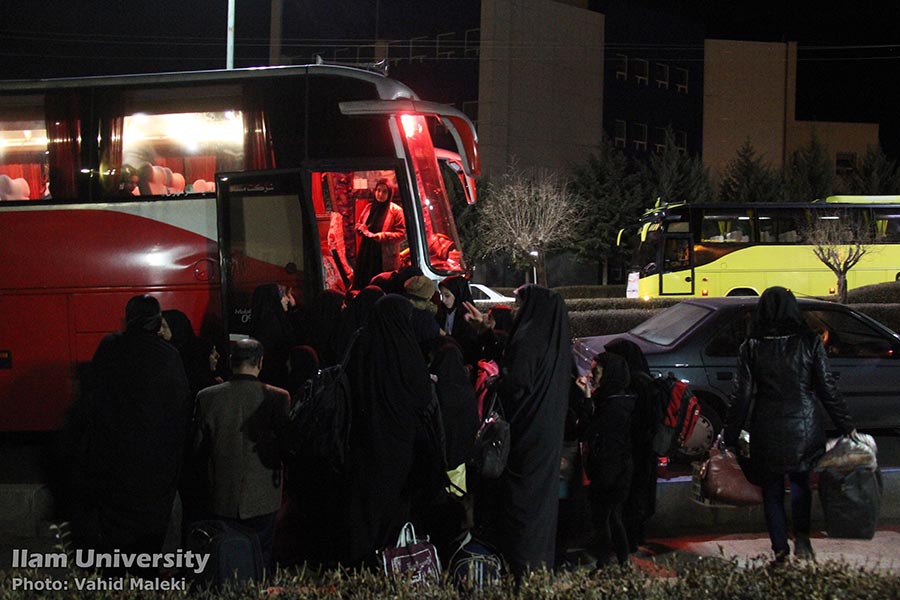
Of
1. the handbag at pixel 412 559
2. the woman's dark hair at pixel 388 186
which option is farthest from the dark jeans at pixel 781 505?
the woman's dark hair at pixel 388 186

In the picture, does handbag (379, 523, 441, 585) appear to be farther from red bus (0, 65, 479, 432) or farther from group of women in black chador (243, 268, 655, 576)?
red bus (0, 65, 479, 432)

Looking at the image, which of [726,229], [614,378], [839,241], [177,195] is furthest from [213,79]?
[839,241]

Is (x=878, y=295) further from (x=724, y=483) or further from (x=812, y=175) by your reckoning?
(x=812, y=175)

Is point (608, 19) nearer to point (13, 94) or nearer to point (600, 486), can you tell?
point (13, 94)

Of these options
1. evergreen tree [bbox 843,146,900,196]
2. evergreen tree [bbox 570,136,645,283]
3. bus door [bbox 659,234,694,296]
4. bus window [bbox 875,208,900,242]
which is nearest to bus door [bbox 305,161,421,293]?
bus door [bbox 659,234,694,296]

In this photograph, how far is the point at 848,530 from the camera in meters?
5.46

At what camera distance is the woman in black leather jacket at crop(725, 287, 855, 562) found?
17.6ft

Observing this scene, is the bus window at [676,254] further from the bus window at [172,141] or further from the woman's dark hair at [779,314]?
the woman's dark hair at [779,314]

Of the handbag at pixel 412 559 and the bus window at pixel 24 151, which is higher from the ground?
the bus window at pixel 24 151

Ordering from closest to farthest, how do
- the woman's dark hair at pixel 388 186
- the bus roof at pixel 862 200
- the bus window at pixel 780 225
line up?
the woman's dark hair at pixel 388 186 < the bus window at pixel 780 225 < the bus roof at pixel 862 200

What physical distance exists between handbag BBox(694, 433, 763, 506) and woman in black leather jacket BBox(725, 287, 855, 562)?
231 millimetres

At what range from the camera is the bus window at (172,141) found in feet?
30.2

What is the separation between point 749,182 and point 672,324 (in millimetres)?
35983

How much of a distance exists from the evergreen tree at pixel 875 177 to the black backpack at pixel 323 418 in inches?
1779
